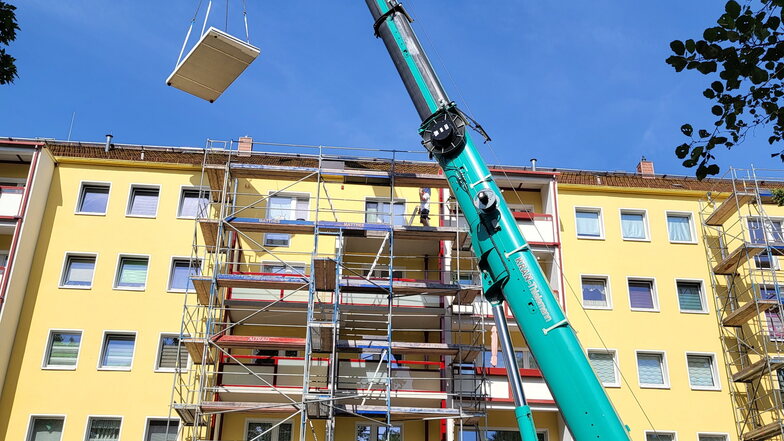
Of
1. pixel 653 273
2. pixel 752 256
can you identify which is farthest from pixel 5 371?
pixel 752 256

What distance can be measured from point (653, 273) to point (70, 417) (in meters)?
19.2

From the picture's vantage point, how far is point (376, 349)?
2550cm

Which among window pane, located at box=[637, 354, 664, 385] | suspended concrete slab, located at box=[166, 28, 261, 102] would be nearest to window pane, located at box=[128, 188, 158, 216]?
suspended concrete slab, located at box=[166, 28, 261, 102]

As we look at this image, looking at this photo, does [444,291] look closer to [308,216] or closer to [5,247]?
[308,216]

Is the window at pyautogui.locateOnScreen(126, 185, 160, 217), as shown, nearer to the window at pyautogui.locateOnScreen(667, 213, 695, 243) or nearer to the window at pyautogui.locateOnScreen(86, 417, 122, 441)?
the window at pyautogui.locateOnScreen(86, 417, 122, 441)

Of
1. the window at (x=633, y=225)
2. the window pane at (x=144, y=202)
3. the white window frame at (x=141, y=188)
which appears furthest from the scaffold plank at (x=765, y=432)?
the window pane at (x=144, y=202)

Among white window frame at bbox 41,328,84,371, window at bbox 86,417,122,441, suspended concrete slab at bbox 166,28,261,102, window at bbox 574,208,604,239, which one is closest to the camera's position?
suspended concrete slab at bbox 166,28,261,102

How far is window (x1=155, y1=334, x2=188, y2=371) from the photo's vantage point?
2766 cm

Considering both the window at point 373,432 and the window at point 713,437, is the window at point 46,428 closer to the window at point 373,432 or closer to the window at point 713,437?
the window at point 373,432

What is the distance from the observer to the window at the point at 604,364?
28.9 meters

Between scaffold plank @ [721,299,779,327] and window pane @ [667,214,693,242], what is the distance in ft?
10.7

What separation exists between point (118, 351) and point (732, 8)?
22428mm

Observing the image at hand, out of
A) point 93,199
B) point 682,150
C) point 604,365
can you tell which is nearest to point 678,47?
point 682,150

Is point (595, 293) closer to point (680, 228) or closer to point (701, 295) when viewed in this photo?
point (701, 295)
